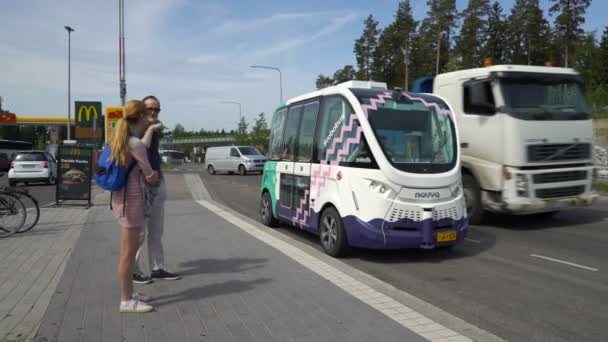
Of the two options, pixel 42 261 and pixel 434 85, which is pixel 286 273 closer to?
pixel 42 261

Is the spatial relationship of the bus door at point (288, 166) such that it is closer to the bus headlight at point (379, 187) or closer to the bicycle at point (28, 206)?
the bus headlight at point (379, 187)

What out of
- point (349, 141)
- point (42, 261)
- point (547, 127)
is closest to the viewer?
point (42, 261)

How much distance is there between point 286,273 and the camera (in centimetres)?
588

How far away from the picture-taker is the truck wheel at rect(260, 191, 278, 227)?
993 cm

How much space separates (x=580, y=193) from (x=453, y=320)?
6584mm

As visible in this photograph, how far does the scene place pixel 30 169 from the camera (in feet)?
77.6

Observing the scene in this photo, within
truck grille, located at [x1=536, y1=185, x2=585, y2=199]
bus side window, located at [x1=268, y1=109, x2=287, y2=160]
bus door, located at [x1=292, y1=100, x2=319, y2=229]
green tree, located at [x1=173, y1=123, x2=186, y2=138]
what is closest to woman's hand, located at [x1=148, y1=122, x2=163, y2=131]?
bus door, located at [x1=292, y1=100, x2=319, y2=229]

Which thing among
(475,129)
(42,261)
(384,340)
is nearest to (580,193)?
(475,129)

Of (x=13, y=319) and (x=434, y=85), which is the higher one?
(x=434, y=85)

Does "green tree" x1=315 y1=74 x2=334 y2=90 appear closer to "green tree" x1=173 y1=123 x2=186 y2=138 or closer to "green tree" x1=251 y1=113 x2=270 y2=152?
"green tree" x1=251 y1=113 x2=270 y2=152

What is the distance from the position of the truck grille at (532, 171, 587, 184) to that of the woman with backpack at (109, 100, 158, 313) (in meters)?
7.12

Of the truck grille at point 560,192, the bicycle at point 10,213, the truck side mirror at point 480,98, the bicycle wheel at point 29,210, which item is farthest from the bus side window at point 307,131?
the bicycle at point 10,213

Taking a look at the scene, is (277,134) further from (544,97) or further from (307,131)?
(544,97)

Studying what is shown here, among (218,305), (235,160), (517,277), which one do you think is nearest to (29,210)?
(218,305)
